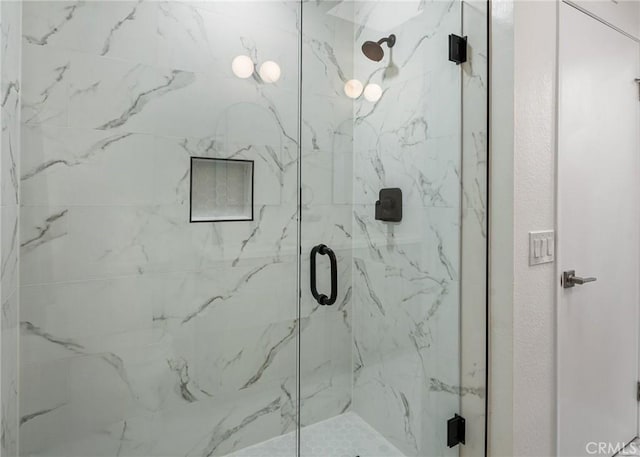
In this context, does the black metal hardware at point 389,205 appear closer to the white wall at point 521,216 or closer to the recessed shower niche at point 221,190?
the white wall at point 521,216

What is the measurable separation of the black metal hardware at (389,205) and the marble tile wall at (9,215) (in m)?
1.09

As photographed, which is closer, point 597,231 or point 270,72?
point 270,72

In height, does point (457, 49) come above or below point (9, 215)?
above

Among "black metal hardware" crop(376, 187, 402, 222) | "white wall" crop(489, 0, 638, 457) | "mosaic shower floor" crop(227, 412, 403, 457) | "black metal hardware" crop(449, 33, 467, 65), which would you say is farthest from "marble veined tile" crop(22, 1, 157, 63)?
"mosaic shower floor" crop(227, 412, 403, 457)

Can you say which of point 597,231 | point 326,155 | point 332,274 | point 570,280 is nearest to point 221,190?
point 326,155

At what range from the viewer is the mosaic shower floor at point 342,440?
4.58 feet

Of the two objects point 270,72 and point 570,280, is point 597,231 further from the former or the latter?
point 270,72

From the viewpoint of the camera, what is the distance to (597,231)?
1658mm

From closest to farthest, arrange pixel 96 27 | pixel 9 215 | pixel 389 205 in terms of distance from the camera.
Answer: pixel 9 215 → pixel 96 27 → pixel 389 205

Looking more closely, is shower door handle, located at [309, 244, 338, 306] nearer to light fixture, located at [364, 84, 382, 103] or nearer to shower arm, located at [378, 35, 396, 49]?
light fixture, located at [364, 84, 382, 103]

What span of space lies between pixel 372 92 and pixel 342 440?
130cm

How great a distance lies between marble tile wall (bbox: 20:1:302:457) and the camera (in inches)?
47.4

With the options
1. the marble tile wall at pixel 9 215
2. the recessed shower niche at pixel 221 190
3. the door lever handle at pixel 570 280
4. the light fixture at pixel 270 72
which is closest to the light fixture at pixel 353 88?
the light fixture at pixel 270 72

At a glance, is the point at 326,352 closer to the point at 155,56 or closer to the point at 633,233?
the point at 155,56
